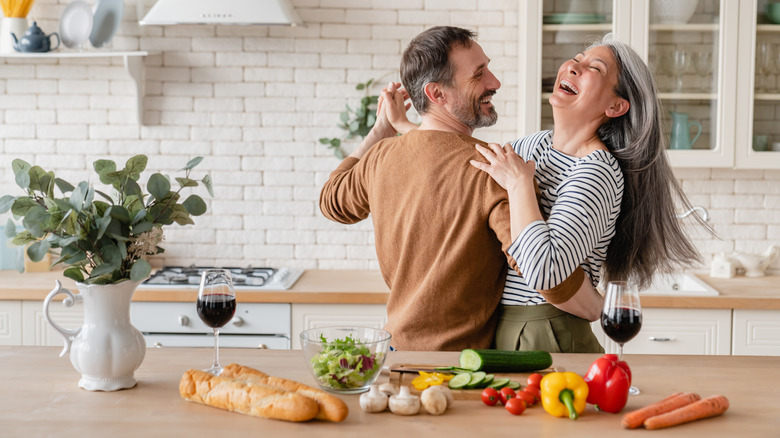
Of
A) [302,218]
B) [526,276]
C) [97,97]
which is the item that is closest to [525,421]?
[526,276]

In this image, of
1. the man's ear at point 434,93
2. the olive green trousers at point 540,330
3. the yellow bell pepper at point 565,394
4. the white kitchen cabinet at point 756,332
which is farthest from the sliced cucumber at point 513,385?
the white kitchen cabinet at point 756,332

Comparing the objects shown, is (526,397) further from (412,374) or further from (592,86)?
(592,86)

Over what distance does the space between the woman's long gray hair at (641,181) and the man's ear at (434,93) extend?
1.53 feet

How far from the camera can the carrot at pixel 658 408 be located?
152cm

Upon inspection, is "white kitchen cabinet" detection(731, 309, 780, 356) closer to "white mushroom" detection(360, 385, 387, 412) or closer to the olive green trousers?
the olive green trousers

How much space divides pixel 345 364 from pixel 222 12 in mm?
2225

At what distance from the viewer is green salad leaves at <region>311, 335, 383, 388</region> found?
1.67 meters

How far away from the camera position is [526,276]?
1.88 meters

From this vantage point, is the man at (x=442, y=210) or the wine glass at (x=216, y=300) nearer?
the wine glass at (x=216, y=300)

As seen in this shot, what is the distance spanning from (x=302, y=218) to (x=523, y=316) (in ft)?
6.79

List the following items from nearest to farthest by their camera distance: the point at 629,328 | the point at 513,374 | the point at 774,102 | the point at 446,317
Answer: the point at 629,328, the point at 513,374, the point at 446,317, the point at 774,102

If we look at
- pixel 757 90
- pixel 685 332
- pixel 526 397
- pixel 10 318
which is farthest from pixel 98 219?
pixel 757 90

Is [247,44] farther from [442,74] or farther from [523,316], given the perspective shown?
[523,316]

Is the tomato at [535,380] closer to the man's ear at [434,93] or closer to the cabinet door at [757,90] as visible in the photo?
the man's ear at [434,93]
